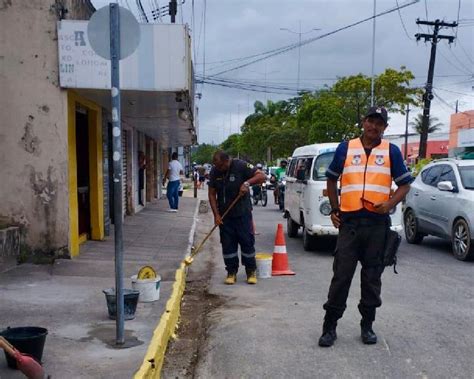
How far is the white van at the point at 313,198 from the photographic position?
32.9 ft

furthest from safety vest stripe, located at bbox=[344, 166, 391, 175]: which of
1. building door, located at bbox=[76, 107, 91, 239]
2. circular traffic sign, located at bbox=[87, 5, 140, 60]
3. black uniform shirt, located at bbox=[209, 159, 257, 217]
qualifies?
building door, located at bbox=[76, 107, 91, 239]

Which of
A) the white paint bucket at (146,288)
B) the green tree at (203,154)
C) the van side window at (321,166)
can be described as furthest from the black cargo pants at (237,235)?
the green tree at (203,154)

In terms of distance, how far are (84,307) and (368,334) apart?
298 cm

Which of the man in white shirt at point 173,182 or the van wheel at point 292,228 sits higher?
the man in white shirt at point 173,182

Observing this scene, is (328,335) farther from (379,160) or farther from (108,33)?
(108,33)

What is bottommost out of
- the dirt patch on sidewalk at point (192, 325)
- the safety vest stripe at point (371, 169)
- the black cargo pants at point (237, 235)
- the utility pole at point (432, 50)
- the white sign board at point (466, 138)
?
the dirt patch on sidewalk at point (192, 325)

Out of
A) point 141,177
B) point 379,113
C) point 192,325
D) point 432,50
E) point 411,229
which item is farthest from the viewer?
point 432,50

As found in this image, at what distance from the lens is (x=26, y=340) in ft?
14.1

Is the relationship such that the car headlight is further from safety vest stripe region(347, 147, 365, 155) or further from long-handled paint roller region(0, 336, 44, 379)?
long-handled paint roller region(0, 336, 44, 379)

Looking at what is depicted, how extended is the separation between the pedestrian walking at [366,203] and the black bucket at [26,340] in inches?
93.4

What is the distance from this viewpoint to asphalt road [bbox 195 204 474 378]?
15.5ft

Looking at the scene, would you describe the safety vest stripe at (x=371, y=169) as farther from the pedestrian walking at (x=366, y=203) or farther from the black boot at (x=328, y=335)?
the black boot at (x=328, y=335)

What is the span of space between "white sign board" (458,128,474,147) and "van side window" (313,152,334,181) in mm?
31711

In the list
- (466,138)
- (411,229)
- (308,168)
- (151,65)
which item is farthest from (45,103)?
(466,138)
